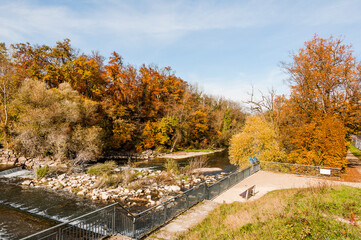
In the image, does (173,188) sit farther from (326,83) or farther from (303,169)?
(326,83)

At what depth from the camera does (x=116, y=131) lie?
36.0 meters

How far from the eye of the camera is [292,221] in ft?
23.9

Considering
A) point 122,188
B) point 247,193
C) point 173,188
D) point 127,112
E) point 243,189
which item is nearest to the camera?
point 247,193

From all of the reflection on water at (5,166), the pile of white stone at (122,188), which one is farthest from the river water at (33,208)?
the reflection on water at (5,166)

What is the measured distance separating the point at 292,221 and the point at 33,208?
48.8ft

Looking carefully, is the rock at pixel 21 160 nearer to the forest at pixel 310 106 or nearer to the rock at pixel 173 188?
the rock at pixel 173 188

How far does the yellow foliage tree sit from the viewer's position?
71.7 feet

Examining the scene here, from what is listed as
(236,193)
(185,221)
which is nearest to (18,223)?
(185,221)

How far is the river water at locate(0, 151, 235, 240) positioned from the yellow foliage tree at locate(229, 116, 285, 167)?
15.4 m

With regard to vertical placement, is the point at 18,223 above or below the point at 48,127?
below

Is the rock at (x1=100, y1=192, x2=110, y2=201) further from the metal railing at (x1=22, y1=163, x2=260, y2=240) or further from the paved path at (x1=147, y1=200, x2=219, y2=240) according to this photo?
the paved path at (x1=147, y1=200, x2=219, y2=240)

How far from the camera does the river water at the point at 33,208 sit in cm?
1097

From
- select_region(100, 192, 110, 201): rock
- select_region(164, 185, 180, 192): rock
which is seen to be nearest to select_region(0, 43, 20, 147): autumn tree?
select_region(100, 192, 110, 201): rock

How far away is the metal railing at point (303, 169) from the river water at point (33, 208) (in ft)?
49.7
